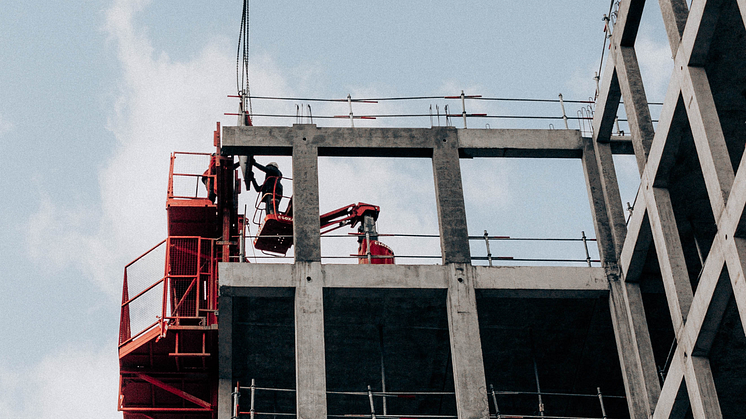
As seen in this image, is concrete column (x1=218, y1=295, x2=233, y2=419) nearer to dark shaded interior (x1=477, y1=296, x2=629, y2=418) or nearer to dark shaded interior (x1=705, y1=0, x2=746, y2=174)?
dark shaded interior (x1=477, y1=296, x2=629, y2=418)

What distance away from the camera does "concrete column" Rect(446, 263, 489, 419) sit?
2178 cm

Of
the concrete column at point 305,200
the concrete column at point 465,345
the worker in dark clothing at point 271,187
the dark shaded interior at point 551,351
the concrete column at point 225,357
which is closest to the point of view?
the concrete column at point 465,345

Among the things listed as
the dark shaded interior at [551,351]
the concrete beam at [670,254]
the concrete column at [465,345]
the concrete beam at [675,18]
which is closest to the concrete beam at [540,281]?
the dark shaded interior at [551,351]

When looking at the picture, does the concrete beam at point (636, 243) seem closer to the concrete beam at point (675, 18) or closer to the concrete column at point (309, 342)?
the concrete beam at point (675, 18)

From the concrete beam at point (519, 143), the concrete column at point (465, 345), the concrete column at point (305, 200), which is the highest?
the concrete beam at point (519, 143)

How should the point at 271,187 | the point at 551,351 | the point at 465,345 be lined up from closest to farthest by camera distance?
the point at 465,345 < the point at 551,351 < the point at 271,187

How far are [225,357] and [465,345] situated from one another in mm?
5244

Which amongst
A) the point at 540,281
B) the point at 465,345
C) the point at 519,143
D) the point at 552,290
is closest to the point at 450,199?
the point at 519,143

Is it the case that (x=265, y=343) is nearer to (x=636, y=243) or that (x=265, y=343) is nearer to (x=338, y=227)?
(x=338, y=227)

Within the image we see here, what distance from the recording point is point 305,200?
23.9 meters

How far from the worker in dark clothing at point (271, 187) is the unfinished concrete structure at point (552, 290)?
186 cm

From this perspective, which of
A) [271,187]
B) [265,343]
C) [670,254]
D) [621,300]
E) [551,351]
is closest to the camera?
[670,254]

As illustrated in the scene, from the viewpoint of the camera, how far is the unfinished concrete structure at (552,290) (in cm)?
1945

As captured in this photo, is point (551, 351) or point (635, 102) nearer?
point (635, 102)
